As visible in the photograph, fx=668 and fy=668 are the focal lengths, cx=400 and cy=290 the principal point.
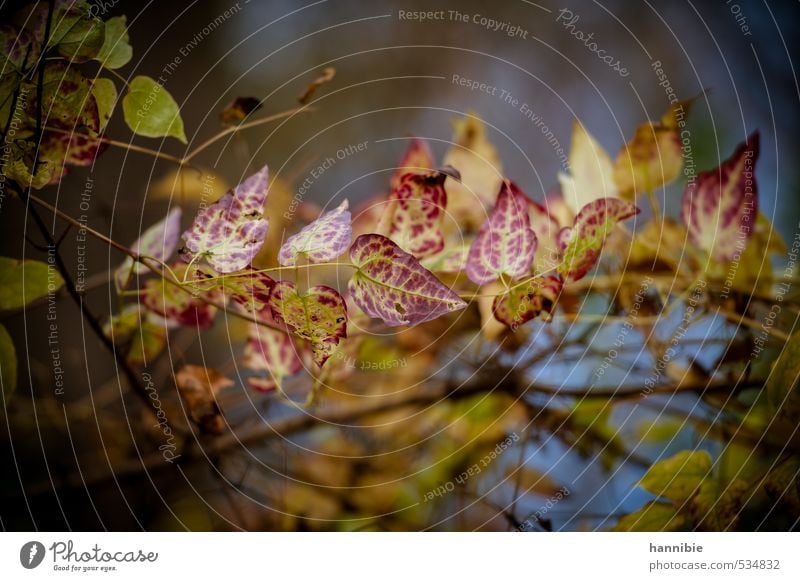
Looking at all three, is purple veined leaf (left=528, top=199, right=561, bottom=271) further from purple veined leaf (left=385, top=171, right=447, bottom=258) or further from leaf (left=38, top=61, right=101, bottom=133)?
leaf (left=38, top=61, right=101, bottom=133)

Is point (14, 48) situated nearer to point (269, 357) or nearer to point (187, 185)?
point (187, 185)

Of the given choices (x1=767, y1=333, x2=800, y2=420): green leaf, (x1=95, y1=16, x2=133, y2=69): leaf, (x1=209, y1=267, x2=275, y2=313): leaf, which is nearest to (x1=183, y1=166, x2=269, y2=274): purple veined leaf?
(x1=209, y1=267, x2=275, y2=313): leaf

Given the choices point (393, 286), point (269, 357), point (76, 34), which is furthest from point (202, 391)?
point (76, 34)

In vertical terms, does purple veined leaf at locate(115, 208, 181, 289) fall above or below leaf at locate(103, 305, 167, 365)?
above

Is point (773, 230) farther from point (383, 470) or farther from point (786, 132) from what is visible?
point (383, 470)

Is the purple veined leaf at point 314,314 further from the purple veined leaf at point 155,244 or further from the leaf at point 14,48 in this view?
the leaf at point 14,48
